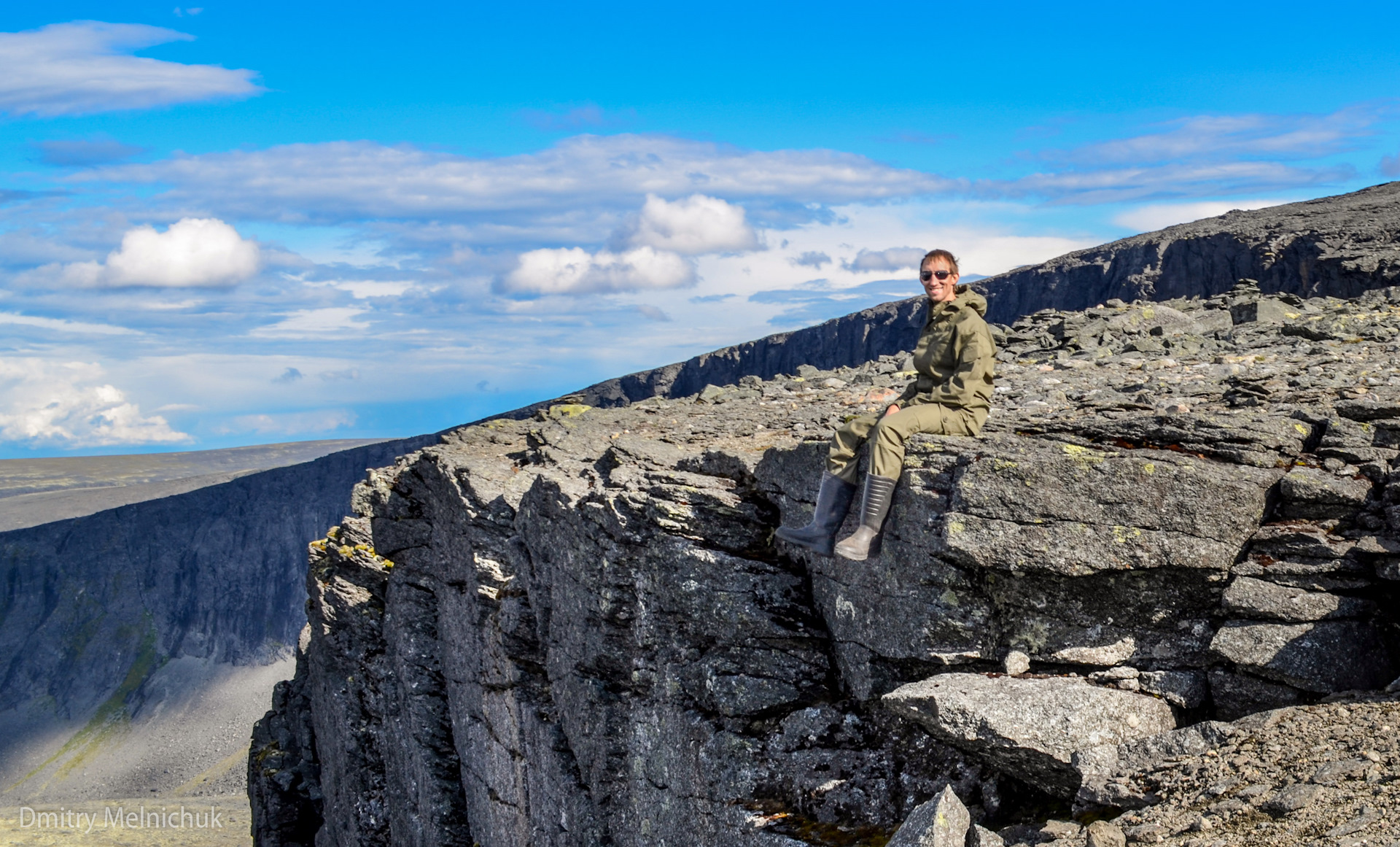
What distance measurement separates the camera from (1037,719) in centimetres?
1273

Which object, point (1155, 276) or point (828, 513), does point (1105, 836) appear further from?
point (1155, 276)

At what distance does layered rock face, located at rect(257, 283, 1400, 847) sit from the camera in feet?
41.9

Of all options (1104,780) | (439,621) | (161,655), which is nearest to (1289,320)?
(1104,780)

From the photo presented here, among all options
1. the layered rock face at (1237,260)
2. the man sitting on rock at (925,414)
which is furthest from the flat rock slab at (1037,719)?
the layered rock face at (1237,260)

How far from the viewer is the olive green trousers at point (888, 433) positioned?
14125 mm

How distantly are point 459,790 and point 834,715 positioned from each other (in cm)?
1709

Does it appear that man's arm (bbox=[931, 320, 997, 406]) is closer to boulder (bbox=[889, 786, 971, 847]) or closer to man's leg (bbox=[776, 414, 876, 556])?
man's leg (bbox=[776, 414, 876, 556])

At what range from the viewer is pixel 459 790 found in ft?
97.3

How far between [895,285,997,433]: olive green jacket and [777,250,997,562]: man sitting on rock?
0.01 m

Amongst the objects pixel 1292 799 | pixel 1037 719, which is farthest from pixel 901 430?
pixel 1292 799

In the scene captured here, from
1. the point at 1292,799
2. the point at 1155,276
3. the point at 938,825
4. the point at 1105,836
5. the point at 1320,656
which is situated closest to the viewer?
the point at 1292,799

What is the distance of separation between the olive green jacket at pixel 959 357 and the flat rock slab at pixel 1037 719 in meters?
3.62

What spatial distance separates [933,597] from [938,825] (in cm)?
386

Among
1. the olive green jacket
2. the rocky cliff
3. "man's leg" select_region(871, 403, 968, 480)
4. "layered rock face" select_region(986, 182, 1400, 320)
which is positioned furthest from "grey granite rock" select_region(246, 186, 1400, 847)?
the rocky cliff
